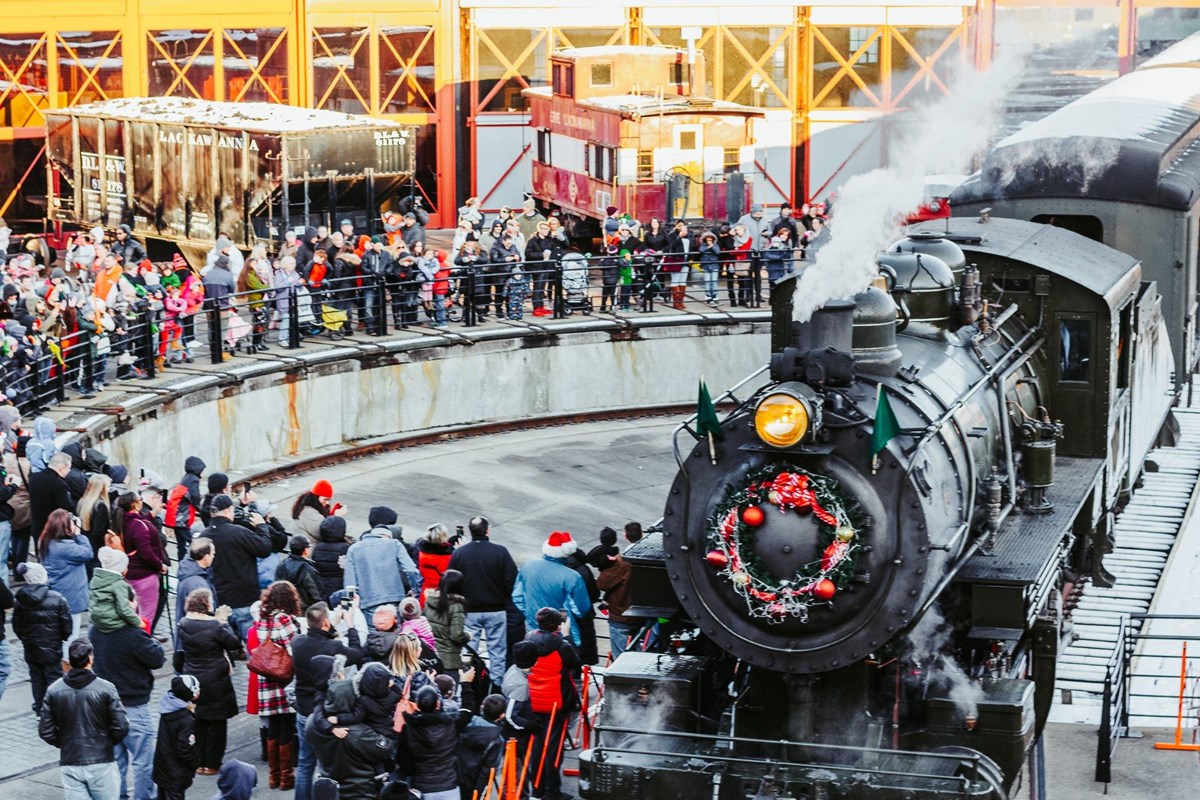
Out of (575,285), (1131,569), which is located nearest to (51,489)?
(1131,569)

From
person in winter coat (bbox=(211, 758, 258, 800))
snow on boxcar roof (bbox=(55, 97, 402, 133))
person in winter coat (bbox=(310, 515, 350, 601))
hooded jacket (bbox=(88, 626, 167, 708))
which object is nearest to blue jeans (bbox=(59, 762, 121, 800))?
hooded jacket (bbox=(88, 626, 167, 708))

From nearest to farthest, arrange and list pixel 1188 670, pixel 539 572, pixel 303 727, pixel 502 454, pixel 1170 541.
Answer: pixel 303 727, pixel 539 572, pixel 1188 670, pixel 1170 541, pixel 502 454

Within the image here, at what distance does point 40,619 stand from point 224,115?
61.3ft

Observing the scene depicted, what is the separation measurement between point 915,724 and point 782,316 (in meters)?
4.07

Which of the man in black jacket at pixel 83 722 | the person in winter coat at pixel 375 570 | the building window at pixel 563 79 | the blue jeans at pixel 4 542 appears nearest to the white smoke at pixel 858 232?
the person in winter coat at pixel 375 570

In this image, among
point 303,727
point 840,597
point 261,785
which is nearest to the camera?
point 840,597

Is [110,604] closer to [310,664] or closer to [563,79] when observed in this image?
[310,664]

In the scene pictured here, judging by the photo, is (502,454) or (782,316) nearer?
(782,316)

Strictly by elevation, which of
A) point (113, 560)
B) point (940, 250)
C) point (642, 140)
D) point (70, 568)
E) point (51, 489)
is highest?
point (642, 140)

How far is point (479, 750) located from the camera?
11.6m

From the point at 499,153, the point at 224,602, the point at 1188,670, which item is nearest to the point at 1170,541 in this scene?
the point at 1188,670

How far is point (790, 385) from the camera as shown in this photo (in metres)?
11.4

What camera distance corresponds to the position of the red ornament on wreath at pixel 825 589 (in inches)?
440

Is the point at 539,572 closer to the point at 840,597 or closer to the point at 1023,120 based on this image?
the point at 840,597
